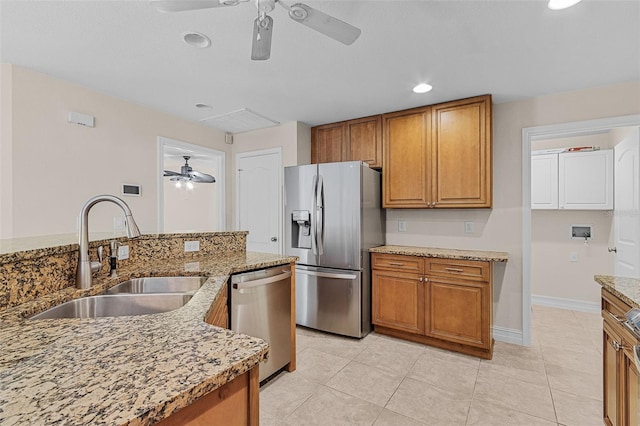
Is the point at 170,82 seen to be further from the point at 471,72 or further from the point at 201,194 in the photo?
the point at 201,194

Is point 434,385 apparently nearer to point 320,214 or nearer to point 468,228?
point 468,228

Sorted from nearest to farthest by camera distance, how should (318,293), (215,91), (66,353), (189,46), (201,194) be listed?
(66,353)
(189,46)
(215,91)
(318,293)
(201,194)

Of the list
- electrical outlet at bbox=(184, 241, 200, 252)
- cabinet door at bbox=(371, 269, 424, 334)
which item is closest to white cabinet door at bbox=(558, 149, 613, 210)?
cabinet door at bbox=(371, 269, 424, 334)

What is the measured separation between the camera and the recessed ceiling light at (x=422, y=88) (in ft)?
8.71

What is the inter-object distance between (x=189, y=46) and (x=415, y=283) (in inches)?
106

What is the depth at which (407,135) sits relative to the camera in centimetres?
325

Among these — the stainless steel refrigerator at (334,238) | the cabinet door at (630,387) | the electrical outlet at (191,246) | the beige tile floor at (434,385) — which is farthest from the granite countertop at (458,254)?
the electrical outlet at (191,246)

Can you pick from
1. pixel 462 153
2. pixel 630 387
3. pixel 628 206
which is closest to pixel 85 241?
pixel 630 387

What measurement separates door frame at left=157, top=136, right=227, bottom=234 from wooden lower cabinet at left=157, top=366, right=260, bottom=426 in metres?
2.94

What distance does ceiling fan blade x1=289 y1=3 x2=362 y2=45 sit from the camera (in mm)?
1302

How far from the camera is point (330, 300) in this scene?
314 cm

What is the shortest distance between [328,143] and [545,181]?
9.16 ft

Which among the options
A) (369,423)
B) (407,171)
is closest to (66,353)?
(369,423)

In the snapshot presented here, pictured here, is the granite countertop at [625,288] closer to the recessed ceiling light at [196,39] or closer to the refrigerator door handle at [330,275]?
the refrigerator door handle at [330,275]
